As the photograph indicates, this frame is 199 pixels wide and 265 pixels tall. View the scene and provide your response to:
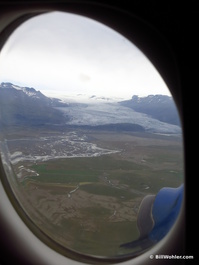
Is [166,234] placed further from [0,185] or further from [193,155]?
[0,185]

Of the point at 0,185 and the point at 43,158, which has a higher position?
the point at 43,158

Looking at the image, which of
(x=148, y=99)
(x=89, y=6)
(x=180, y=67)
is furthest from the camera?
(x=148, y=99)

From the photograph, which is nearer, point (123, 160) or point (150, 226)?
point (150, 226)

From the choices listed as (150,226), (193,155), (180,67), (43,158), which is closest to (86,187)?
(43,158)

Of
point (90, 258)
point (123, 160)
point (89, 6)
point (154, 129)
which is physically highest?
point (89, 6)

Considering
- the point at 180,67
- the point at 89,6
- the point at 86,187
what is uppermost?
the point at 89,6

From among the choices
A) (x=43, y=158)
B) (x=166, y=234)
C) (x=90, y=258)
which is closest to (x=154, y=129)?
(x=166, y=234)

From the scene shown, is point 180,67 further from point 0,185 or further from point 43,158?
point 0,185

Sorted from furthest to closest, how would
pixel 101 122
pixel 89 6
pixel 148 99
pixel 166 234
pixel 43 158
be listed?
pixel 43 158
pixel 101 122
pixel 148 99
pixel 166 234
pixel 89 6

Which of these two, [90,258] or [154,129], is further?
[90,258]
